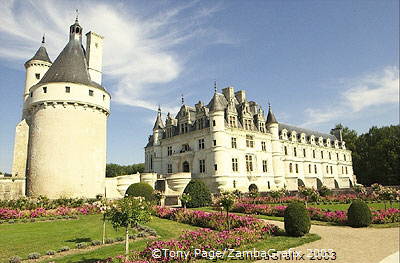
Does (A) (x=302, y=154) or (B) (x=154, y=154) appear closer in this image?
(B) (x=154, y=154)

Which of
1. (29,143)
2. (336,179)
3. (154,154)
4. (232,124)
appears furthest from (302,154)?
(29,143)

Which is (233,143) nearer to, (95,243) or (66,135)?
(66,135)

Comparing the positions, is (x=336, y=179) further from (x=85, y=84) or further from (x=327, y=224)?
(x=85, y=84)

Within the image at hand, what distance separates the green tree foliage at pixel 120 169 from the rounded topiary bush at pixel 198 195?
185ft

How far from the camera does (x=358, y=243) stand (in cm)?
1039

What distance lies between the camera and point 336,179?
52.3m

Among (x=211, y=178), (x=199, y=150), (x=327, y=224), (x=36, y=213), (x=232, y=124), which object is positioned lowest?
(x=327, y=224)

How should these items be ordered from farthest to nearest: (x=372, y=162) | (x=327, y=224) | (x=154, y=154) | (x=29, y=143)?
(x=372, y=162), (x=154, y=154), (x=29, y=143), (x=327, y=224)

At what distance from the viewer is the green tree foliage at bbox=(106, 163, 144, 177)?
77188 millimetres

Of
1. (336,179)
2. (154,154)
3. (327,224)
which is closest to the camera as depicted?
(327,224)

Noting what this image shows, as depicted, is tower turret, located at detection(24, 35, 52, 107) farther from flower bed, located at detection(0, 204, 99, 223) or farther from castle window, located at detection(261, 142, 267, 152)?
castle window, located at detection(261, 142, 267, 152)

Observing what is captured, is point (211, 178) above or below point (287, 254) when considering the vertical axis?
above

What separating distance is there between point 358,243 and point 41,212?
17129mm

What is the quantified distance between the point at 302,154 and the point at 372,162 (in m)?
21.1
